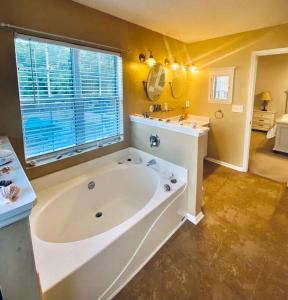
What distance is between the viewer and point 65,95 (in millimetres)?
2240

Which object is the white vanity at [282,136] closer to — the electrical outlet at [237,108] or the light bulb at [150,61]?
the electrical outlet at [237,108]

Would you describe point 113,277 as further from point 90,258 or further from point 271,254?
point 271,254

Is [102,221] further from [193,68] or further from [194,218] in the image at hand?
[193,68]

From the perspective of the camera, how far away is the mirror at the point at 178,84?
372 cm

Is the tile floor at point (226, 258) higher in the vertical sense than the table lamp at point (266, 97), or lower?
lower

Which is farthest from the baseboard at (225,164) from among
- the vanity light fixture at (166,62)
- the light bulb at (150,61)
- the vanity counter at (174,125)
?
the light bulb at (150,61)

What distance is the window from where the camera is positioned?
1953 millimetres

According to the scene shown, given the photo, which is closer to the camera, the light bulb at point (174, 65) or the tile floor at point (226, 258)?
the tile floor at point (226, 258)

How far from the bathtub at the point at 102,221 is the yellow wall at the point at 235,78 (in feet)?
6.02

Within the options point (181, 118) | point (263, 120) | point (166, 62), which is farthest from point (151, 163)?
point (263, 120)

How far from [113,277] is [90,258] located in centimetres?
35

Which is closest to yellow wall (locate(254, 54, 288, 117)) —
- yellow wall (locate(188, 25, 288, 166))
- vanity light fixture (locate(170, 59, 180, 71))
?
yellow wall (locate(188, 25, 288, 166))

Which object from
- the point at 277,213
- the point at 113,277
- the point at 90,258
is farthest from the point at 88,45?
the point at 277,213

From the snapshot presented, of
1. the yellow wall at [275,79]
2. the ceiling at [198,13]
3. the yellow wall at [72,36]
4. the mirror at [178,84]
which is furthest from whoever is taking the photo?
the yellow wall at [275,79]
